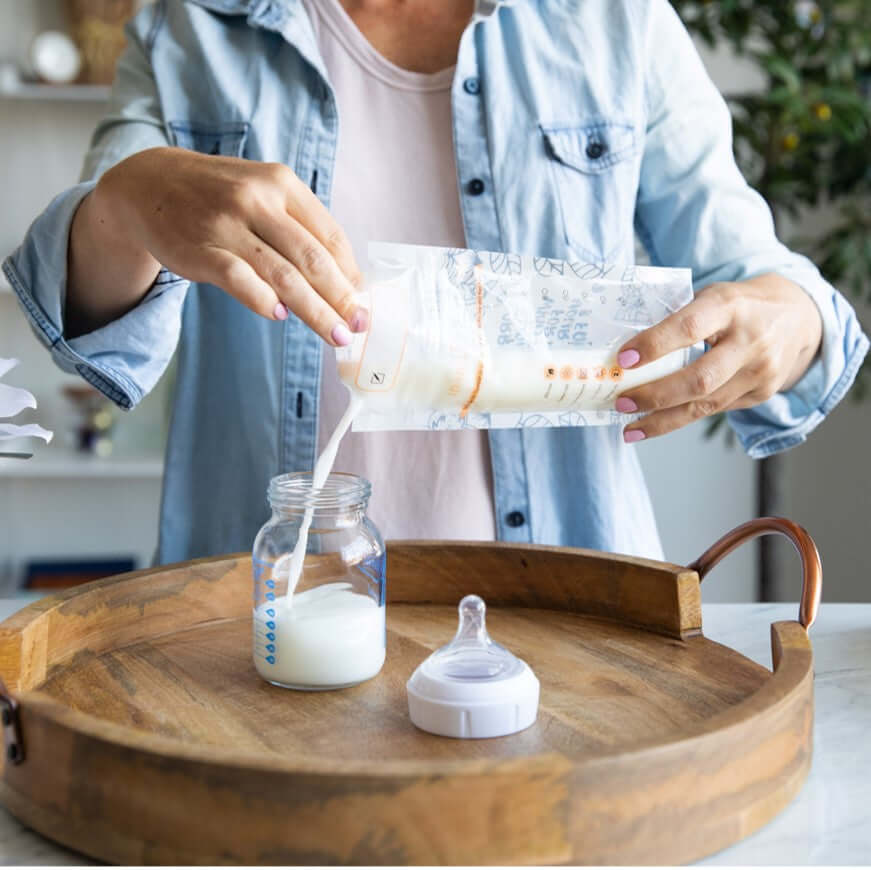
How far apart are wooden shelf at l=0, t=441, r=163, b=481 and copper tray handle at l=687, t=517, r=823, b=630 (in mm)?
1995

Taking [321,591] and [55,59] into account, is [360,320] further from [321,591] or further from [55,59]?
[55,59]

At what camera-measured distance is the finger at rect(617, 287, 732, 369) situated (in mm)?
915

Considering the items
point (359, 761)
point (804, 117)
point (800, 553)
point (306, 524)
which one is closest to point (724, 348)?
point (800, 553)

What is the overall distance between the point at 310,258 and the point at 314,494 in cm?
20

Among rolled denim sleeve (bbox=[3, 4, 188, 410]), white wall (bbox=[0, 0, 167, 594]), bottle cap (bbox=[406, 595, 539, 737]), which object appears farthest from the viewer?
white wall (bbox=[0, 0, 167, 594])

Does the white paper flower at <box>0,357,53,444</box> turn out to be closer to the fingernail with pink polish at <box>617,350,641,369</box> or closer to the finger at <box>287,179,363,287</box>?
the finger at <box>287,179,363,287</box>

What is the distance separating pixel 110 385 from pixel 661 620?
602 millimetres

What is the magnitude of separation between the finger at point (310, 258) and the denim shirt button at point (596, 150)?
1.72 ft

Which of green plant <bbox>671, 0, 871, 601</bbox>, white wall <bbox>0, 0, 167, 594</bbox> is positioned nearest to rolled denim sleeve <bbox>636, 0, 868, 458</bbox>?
green plant <bbox>671, 0, 871, 601</bbox>

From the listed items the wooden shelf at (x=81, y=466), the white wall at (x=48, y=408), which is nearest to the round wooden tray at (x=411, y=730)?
the wooden shelf at (x=81, y=466)

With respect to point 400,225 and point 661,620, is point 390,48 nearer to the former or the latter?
point 400,225

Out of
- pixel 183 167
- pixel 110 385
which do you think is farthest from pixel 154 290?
pixel 183 167

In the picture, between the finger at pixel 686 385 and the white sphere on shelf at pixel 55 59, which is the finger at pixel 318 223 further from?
the white sphere on shelf at pixel 55 59

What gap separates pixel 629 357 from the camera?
0.92m
